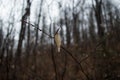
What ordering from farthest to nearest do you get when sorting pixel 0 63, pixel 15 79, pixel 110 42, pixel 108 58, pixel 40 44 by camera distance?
pixel 40 44, pixel 110 42, pixel 108 58, pixel 15 79, pixel 0 63

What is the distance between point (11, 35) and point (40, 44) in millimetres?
7779

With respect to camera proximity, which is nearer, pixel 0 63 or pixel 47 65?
pixel 0 63

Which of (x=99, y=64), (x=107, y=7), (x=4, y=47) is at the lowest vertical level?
(x=99, y=64)

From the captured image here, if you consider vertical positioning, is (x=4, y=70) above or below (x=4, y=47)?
below

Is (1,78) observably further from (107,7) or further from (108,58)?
(107,7)

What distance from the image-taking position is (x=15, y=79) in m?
5.32

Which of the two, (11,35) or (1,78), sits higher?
(11,35)

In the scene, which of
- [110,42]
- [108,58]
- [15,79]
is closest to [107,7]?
→ [110,42]

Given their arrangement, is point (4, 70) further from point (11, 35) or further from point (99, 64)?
point (99, 64)

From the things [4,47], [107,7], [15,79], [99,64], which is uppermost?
[107,7]

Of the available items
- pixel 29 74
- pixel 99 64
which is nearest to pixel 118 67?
pixel 99 64

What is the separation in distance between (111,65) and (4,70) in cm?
267

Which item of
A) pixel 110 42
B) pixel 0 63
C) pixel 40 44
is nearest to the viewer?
pixel 0 63

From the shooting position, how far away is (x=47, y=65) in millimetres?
8336
